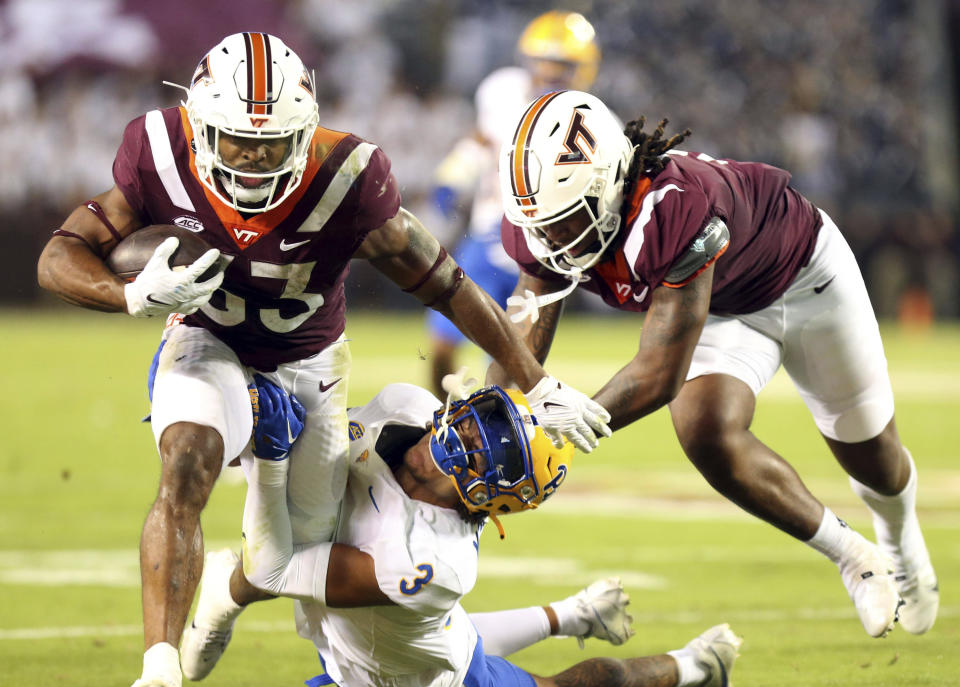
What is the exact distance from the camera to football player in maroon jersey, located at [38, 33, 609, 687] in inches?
131

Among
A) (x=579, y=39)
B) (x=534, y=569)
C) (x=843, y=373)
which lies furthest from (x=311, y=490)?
(x=579, y=39)

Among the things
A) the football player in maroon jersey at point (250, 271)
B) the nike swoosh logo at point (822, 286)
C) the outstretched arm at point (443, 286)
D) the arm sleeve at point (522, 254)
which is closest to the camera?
the football player in maroon jersey at point (250, 271)

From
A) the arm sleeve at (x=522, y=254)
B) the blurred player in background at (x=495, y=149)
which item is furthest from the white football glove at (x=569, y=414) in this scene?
the blurred player in background at (x=495, y=149)

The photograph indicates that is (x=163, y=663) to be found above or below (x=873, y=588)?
above

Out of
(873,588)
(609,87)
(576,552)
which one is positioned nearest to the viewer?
(873,588)

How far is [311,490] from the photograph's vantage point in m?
3.57

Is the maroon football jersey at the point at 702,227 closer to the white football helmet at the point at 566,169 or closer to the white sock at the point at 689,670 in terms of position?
the white football helmet at the point at 566,169

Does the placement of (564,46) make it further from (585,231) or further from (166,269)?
(166,269)

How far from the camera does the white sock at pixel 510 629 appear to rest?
388 cm

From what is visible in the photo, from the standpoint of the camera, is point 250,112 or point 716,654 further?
point 716,654

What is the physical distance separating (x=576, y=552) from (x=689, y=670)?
95.7 inches

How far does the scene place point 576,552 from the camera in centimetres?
622

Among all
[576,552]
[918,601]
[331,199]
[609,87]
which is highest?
[331,199]

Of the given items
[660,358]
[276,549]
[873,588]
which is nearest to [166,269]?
[276,549]
